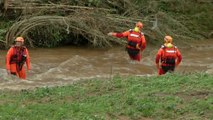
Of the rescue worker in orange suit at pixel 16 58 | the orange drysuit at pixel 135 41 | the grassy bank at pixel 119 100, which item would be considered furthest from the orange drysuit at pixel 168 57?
the rescue worker in orange suit at pixel 16 58

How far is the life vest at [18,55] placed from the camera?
1303cm

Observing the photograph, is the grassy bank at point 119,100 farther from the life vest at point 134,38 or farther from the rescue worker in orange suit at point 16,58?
the life vest at point 134,38

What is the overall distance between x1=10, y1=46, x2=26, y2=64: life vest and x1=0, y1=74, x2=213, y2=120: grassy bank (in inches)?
127

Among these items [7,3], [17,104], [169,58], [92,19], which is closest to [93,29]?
[92,19]

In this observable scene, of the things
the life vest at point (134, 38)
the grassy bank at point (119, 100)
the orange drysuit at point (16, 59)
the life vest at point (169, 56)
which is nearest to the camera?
the grassy bank at point (119, 100)

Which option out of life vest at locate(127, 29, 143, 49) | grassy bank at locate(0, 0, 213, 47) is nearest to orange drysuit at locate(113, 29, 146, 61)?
life vest at locate(127, 29, 143, 49)

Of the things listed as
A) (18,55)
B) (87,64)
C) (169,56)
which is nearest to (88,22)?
(87,64)

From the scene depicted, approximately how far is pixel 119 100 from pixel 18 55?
211 inches

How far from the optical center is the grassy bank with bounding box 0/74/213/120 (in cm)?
756

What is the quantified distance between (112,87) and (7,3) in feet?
37.4

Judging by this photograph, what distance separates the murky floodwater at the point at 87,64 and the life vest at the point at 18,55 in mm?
513

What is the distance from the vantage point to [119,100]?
8.47 meters

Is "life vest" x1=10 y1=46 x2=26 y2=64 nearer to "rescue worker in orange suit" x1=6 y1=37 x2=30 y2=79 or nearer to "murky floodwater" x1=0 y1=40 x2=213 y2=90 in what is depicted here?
"rescue worker in orange suit" x1=6 y1=37 x2=30 y2=79

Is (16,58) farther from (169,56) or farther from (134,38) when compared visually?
(134,38)
